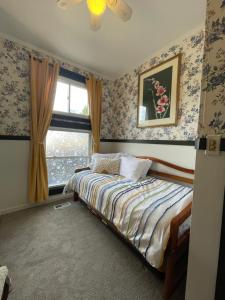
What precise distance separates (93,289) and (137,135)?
7.14 feet

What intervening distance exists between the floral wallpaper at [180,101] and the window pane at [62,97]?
81 cm

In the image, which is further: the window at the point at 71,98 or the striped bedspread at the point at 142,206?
the window at the point at 71,98

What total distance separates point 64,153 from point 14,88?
49.5 inches

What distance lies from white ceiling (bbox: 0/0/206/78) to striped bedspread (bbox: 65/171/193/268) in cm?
194

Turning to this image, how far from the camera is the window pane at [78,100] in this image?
2749 millimetres

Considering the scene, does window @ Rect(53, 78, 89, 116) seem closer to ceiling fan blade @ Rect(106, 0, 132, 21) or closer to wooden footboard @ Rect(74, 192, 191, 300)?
ceiling fan blade @ Rect(106, 0, 132, 21)

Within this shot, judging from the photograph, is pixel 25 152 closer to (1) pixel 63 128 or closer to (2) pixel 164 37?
(1) pixel 63 128

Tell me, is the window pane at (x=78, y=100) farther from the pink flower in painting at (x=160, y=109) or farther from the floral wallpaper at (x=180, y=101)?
the pink flower in painting at (x=160, y=109)

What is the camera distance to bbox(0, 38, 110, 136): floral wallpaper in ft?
6.68

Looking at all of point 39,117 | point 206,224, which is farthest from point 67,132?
point 206,224

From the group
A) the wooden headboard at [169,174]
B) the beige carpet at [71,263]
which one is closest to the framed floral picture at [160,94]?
the wooden headboard at [169,174]

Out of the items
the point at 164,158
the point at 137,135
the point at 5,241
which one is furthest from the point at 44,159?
the point at 164,158

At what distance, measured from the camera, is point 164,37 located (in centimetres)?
199

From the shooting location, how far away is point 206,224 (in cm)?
78
